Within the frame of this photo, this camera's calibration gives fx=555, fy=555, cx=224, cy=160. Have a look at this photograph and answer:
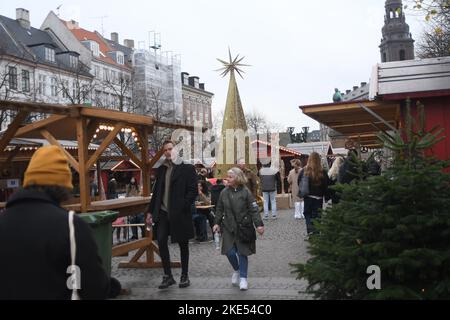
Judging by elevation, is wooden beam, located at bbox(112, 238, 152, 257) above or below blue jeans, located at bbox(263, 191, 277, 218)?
below

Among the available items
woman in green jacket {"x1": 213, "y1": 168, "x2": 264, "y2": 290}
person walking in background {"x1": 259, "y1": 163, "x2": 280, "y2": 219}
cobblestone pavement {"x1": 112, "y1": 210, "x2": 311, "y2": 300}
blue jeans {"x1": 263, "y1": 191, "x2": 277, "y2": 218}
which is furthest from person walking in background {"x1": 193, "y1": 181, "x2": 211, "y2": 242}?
woman in green jacket {"x1": 213, "y1": 168, "x2": 264, "y2": 290}

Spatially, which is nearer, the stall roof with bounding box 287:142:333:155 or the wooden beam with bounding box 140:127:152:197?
the wooden beam with bounding box 140:127:152:197

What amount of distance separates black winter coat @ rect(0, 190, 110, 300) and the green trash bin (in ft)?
12.4

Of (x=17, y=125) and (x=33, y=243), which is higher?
(x=17, y=125)

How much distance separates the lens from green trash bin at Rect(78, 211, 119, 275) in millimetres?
6676

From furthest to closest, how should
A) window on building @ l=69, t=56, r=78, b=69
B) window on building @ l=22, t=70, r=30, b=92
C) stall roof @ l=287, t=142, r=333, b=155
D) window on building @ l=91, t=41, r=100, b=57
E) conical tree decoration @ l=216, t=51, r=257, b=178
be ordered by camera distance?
window on building @ l=91, t=41, r=100, b=57, window on building @ l=69, t=56, r=78, b=69, window on building @ l=22, t=70, r=30, b=92, stall roof @ l=287, t=142, r=333, b=155, conical tree decoration @ l=216, t=51, r=257, b=178

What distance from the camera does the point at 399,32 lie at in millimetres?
89500

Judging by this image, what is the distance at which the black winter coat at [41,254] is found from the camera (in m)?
2.76

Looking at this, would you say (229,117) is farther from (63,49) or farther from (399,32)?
(399,32)

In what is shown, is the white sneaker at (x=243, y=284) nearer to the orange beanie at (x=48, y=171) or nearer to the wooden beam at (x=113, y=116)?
the wooden beam at (x=113, y=116)

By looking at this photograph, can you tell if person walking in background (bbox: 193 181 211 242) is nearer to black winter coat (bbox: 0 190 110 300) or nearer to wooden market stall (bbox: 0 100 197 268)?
wooden market stall (bbox: 0 100 197 268)

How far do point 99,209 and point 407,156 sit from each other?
4.84m
